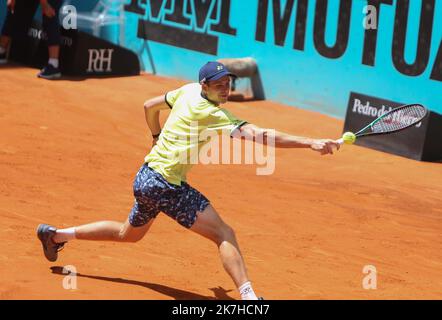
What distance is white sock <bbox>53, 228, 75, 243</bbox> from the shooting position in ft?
24.3

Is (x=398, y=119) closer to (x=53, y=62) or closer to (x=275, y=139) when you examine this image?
(x=275, y=139)

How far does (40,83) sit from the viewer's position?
15.6m

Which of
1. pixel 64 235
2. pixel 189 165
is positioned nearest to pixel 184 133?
pixel 189 165

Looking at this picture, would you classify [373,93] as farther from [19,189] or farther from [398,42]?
[19,189]

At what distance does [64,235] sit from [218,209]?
261cm

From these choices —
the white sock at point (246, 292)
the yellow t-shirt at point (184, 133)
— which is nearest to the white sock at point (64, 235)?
the yellow t-shirt at point (184, 133)

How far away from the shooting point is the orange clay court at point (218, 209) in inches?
295

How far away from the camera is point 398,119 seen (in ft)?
25.3

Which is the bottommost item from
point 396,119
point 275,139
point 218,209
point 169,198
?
point 218,209

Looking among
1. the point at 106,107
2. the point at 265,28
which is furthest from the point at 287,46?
the point at 106,107

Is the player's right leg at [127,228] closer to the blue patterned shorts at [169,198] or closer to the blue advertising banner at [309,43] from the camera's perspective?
the blue patterned shorts at [169,198]

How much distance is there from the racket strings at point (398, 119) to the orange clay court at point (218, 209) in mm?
1236

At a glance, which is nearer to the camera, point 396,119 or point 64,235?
→ point 64,235
